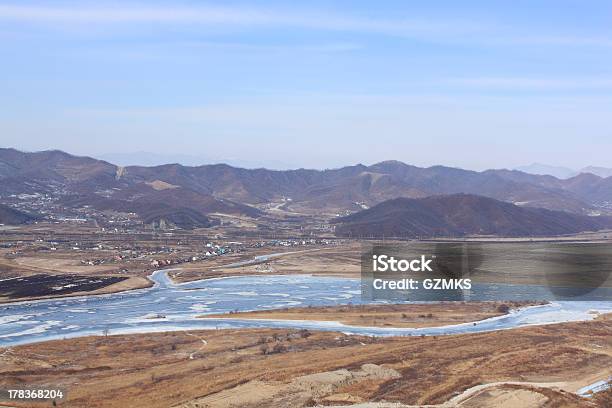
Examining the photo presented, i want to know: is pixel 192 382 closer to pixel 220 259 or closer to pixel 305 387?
pixel 305 387

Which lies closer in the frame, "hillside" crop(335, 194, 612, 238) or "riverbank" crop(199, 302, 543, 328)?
"riverbank" crop(199, 302, 543, 328)

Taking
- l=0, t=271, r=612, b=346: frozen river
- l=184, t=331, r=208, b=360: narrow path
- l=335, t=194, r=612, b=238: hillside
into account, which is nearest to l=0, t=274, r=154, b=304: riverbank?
l=0, t=271, r=612, b=346: frozen river

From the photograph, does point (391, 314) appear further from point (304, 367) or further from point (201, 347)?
point (304, 367)

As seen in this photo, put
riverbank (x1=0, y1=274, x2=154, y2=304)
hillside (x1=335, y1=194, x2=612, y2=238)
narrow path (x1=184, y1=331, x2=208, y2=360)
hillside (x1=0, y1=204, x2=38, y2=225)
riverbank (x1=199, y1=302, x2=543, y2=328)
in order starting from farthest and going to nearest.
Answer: hillside (x1=335, y1=194, x2=612, y2=238), hillside (x1=0, y1=204, x2=38, y2=225), riverbank (x1=0, y1=274, x2=154, y2=304), riverbank (x1=199, y1=302, x2=543, y2=328), narrow path (x1=184, y1=331, x2=208, y2=360)

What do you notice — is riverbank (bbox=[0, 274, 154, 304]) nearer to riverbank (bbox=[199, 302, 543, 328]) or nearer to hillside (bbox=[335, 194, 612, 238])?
riverbank (bbox=[199, 302, 543, 328])

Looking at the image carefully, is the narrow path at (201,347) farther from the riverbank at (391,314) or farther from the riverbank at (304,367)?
the riverbank at (391,314)
